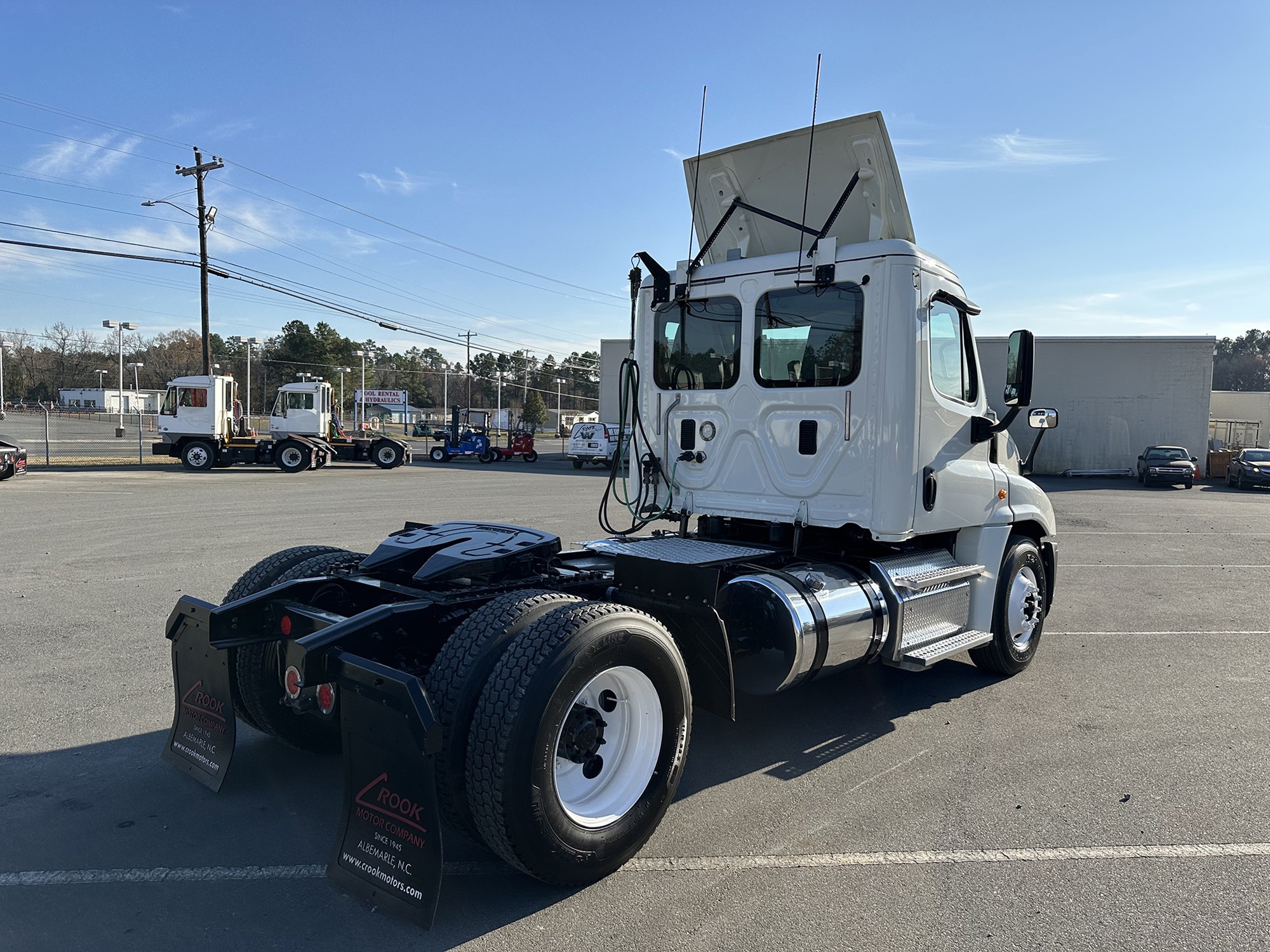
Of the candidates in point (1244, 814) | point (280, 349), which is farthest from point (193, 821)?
point (280, 349)

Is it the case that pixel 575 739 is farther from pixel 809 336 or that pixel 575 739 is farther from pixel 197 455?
pixel 197 455

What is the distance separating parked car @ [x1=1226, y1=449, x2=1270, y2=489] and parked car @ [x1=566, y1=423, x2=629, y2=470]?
22.6 meters

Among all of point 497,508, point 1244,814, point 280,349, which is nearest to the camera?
point 1244,814

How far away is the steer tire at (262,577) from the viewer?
4145 mm

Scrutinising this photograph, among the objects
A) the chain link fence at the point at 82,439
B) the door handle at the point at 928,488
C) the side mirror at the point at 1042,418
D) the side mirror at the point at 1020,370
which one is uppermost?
the side mirror at the point at 1020,370

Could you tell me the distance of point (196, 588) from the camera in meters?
8.18

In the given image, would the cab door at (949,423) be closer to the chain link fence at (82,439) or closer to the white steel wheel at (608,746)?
the white steel wheel at (608,746)

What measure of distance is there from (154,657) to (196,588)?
2456mm

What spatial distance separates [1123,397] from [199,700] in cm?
3884

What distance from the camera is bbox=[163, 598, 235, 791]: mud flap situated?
368cm

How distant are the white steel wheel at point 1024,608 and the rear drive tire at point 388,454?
88.2ft

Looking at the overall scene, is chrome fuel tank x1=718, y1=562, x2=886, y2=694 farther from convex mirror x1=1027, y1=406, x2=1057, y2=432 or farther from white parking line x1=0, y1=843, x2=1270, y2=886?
convex mirror x1=1027, y1=406, x2=1057, y2=432

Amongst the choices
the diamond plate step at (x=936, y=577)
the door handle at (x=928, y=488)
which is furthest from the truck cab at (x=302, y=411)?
the door handle at (x=928, y=488)

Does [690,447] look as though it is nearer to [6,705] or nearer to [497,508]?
[6,705]
